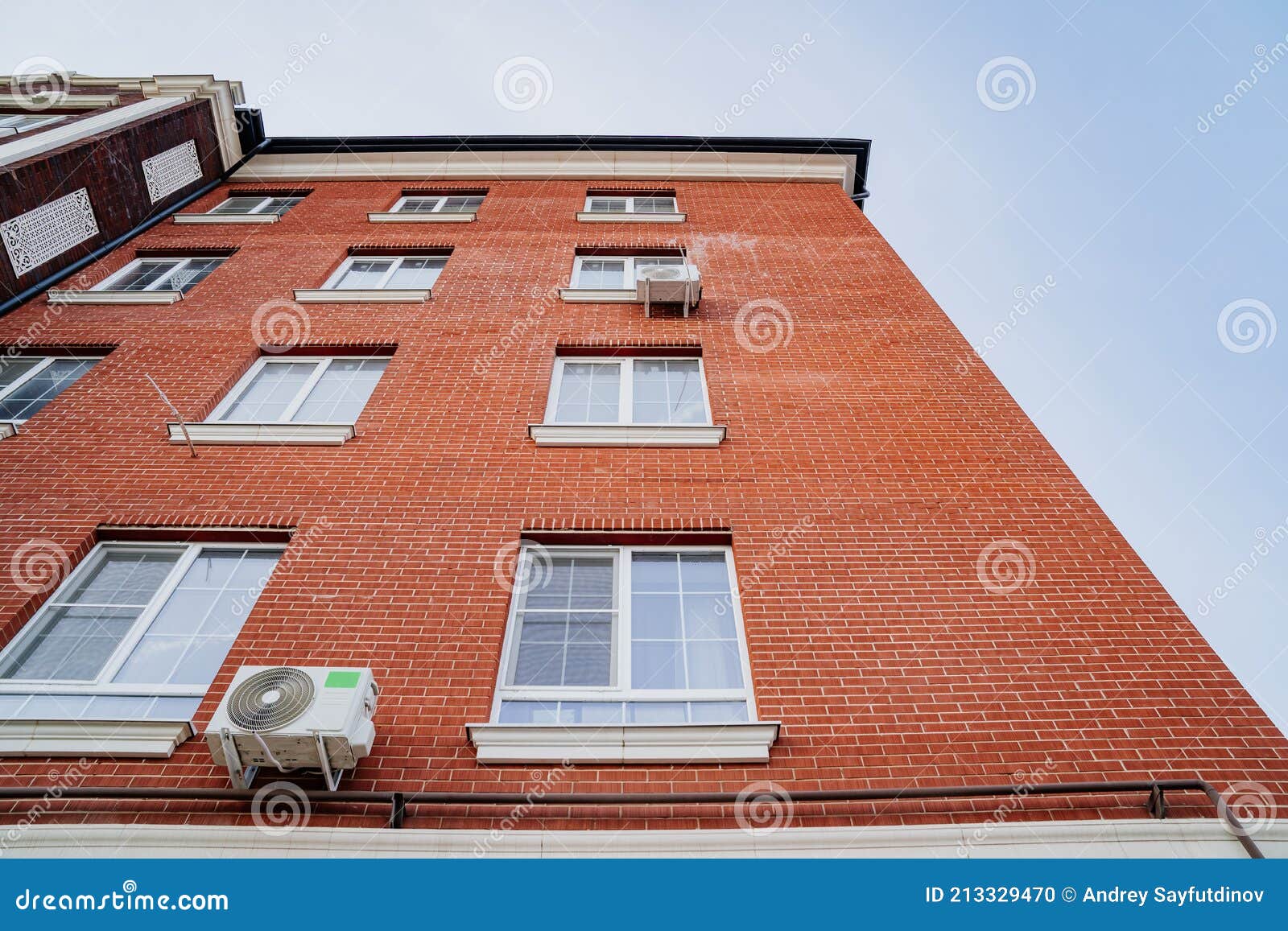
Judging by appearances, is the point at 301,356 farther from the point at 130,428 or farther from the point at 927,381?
the point at 927,381

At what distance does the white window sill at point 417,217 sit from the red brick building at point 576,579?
216 cm

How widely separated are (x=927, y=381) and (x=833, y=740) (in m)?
5.17

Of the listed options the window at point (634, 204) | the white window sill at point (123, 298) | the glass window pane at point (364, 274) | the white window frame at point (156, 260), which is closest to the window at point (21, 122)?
the white window frame at point (156, 260)

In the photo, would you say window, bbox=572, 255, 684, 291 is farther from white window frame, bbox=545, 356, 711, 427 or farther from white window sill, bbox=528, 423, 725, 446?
white window sill, bbox=528, 423, 725, 446

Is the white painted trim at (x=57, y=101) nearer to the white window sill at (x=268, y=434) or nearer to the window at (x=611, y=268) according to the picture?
the window at (x=611, y=268)

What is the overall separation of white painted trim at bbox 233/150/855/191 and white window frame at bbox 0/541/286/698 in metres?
11.5

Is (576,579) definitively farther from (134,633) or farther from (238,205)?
(238,205)

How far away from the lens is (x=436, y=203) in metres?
15.7

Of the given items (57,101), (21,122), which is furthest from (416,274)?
(57,101)

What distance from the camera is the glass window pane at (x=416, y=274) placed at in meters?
12.2

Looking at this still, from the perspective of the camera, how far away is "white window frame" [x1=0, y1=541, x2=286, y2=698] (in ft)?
18.9

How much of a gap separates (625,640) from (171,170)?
48.6ft

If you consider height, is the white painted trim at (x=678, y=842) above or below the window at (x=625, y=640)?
below

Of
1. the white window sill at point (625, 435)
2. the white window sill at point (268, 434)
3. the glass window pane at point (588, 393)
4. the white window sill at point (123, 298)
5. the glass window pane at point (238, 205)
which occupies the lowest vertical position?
the white window sill at point (625, 435)
